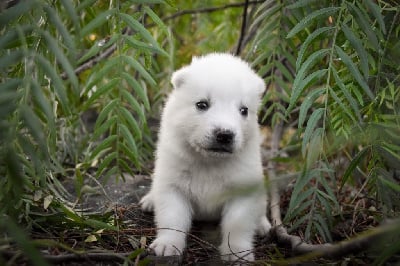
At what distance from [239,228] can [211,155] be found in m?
0.49

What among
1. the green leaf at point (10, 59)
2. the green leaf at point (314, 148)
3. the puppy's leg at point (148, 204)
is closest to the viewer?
the green leaf at point (10, 59)

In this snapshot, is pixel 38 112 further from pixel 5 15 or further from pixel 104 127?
pixel 5 15

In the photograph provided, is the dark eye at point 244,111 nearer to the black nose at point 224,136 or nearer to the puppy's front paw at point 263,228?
the black nose at point 224,136

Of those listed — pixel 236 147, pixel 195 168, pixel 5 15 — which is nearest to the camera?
pixel 5 15

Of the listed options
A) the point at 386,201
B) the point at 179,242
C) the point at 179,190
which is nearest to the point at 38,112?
the point at 179,190

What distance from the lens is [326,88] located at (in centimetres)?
272

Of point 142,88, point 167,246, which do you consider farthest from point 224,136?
point 167,246

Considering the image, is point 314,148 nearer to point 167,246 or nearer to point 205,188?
point 205,188

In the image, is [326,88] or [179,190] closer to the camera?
[326,88]

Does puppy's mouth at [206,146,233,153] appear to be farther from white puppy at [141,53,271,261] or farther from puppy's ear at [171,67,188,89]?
puppy's ear at [171,67,188,89]

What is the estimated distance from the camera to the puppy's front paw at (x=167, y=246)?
297 cm

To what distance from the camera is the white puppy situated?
312cm

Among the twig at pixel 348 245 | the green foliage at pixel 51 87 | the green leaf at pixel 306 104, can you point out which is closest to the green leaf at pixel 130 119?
the green foliage at pixel 51 87

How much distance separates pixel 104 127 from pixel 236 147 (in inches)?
32.2
